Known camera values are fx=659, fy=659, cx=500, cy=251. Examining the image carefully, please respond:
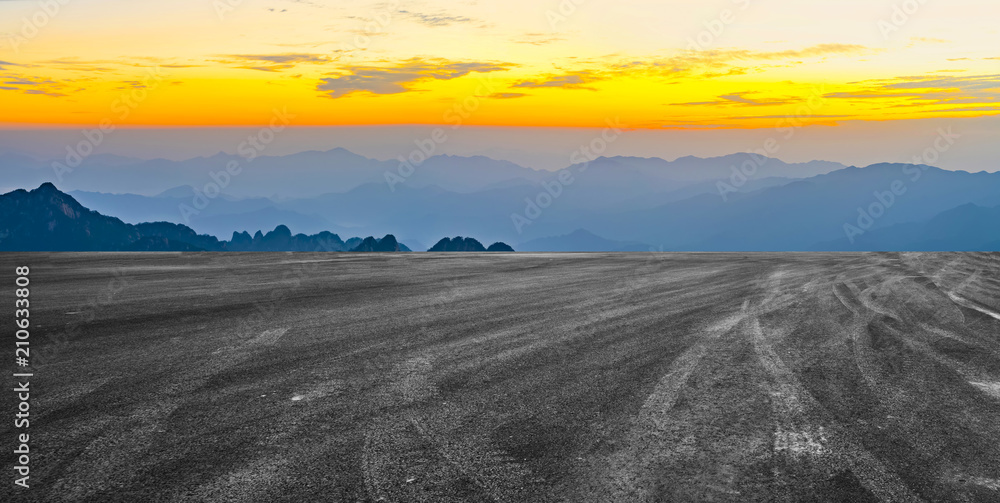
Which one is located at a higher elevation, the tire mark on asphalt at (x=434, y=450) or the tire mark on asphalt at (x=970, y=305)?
the tire mark on asphalt at (x=970, y=305)

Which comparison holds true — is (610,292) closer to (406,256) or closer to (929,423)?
(929,423)

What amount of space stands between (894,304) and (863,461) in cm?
920

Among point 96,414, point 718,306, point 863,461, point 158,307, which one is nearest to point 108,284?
point 158,307

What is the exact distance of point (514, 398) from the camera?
6.23m

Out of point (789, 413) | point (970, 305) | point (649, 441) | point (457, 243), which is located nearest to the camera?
point (649, 441)

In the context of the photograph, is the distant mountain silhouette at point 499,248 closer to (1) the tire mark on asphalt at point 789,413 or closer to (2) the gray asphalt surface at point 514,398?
(2) the gray asphalt surface at point 514,398

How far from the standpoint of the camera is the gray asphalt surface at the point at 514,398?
434 centimetres

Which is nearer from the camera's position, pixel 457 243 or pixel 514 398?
pixel 514 398

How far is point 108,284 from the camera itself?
1591cm

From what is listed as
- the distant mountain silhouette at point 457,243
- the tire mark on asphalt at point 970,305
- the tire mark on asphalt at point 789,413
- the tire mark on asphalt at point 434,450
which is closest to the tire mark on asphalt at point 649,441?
the tire mark on asphalt at point 434,450

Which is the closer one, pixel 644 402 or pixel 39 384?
pixel 644 402

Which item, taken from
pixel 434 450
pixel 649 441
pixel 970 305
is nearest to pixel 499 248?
pixel 970 305

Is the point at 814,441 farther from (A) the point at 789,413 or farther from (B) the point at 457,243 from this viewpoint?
(B) the point at 457,243

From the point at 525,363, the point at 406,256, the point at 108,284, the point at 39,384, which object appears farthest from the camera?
the point at 406,256
